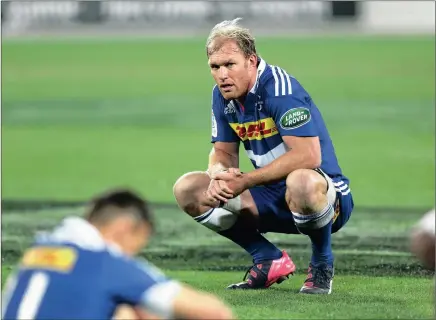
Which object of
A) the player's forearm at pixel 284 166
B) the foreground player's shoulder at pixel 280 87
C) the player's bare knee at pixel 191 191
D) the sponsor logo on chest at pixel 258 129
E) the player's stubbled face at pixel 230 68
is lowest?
the player's bare knee at pixel 191 191

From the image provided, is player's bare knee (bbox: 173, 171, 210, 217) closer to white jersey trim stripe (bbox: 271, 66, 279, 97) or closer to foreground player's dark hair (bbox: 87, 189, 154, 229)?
white jersey trim stripe (bbox: 271, 66, 279, 97)

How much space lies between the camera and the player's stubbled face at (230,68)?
21.7 feet

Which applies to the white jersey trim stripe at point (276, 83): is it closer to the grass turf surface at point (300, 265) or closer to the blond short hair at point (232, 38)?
the blond short hair at point (232, 38)

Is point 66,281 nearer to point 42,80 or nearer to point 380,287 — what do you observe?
point 380,287

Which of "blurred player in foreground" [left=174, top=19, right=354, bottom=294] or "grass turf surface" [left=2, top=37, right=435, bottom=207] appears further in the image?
"grass turf surface" [left=2, top=37, right=435, bottom=207]

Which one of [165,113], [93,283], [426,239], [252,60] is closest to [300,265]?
[252,60]

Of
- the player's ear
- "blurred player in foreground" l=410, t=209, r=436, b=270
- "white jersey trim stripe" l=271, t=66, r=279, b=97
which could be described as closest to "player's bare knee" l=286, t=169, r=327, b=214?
"white jersey trim stripe" l=271, t=66, r=279, b=97

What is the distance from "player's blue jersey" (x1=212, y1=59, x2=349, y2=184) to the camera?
21.5 feet

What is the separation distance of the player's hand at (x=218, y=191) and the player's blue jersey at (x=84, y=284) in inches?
94.5

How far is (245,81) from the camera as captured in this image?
6.70m

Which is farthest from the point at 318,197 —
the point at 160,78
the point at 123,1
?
the point at 123,1

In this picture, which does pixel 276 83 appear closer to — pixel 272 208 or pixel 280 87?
pixel 280 87

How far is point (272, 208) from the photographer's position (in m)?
6.97

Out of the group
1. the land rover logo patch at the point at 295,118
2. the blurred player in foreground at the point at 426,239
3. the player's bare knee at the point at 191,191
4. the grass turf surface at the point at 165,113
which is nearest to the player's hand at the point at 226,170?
the player's bare knee at the point at 191,191
